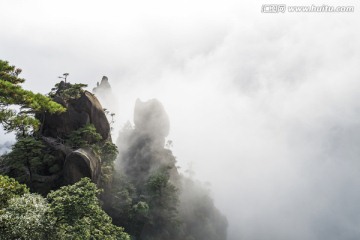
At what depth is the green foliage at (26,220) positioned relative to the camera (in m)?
16.0

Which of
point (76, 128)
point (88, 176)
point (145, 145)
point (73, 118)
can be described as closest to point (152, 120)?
point (145, 145)

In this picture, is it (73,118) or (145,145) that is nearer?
(73,118)

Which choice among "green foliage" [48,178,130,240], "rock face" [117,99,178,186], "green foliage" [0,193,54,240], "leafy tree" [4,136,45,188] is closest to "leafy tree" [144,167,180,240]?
"rock face" [117,99,178,186]

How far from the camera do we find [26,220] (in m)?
16.2

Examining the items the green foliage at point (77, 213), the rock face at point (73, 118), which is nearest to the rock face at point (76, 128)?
the rock face at point (73, 118)

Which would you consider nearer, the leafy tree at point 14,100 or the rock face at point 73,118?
the leafy tree at point 14,100

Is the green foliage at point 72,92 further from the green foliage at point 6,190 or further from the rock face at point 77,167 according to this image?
the green foliage at point 6,190

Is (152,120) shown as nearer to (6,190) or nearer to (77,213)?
(77,213)

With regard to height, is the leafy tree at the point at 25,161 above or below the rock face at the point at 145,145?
below

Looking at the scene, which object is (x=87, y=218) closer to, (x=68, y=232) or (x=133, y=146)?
(x=68, y=232)

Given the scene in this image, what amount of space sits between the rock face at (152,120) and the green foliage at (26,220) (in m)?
56.4

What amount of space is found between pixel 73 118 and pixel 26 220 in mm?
30719

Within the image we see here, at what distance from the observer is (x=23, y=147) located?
37.1 meters

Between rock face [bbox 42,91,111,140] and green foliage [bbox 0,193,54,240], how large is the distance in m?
27.6
